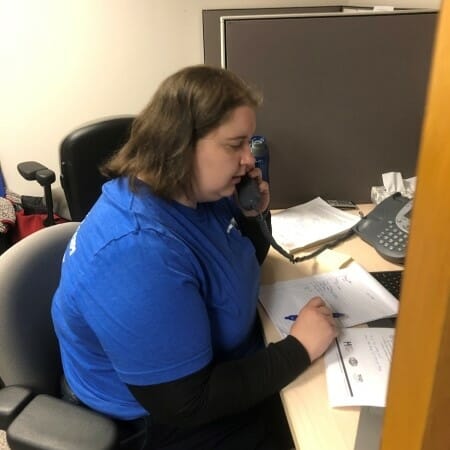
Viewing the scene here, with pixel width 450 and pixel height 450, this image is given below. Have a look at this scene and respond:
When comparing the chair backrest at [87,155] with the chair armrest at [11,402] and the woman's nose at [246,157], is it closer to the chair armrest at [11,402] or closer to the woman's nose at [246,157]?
the woman's nose at [246,157]

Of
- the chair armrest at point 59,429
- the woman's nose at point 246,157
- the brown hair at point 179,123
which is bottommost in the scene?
the chair armrest at point 59,429

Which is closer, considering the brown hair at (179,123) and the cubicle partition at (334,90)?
the brown hair at (179,123)

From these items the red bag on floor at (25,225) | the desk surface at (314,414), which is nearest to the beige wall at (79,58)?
the red bag on floor at (25,225)

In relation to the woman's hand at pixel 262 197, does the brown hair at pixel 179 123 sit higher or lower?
higher

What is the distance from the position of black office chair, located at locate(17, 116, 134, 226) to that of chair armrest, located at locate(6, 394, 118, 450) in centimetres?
117

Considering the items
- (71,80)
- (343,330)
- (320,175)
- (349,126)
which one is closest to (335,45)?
(349,126)

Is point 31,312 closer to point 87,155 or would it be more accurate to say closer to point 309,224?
point 309,224

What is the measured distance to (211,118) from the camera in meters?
0.88

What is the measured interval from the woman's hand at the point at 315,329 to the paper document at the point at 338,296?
53 mm

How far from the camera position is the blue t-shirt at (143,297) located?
788mm

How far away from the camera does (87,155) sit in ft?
6.20

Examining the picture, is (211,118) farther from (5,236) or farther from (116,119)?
(5,236)

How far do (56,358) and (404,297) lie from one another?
92 cm

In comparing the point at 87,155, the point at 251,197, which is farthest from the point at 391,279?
the point at 87,155
